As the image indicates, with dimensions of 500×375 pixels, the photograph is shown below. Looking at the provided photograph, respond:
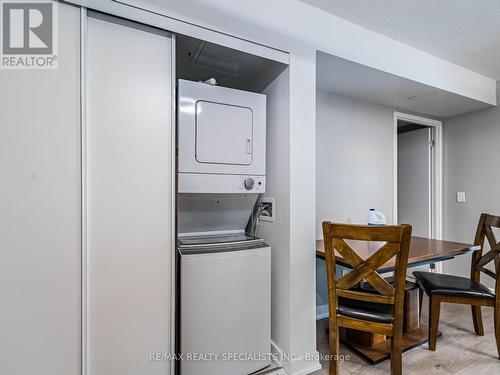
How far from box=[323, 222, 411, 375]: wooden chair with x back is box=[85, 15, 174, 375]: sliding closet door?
0.91m

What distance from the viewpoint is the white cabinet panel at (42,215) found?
3.46ft

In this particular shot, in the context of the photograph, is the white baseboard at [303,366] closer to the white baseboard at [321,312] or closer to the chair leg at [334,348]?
the chair leg at [334,348]

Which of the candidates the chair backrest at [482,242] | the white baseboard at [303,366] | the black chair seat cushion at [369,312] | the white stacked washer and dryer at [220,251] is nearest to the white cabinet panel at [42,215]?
the white stacked washer and dryer at [220,251]

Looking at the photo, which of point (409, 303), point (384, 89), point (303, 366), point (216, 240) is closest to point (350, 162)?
point (384, 89)

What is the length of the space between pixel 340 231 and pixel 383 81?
1.60 m

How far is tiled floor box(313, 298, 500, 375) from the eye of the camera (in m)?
1.64

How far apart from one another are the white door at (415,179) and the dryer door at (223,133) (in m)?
2.90

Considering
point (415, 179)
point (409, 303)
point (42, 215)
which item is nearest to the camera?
point (42, 215)

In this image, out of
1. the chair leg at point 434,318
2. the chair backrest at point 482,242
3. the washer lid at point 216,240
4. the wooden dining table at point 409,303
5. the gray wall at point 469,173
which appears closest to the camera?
the washer lid at point 216,240

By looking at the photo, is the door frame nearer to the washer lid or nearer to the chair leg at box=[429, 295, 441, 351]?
the chair leg at box=[429, 295, 441, 351]

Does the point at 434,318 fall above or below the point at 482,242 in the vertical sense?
below

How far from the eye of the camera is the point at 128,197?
127 centimetres

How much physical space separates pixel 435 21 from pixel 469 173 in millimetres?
2138

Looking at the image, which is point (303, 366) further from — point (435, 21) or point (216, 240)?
point (435, 21)
